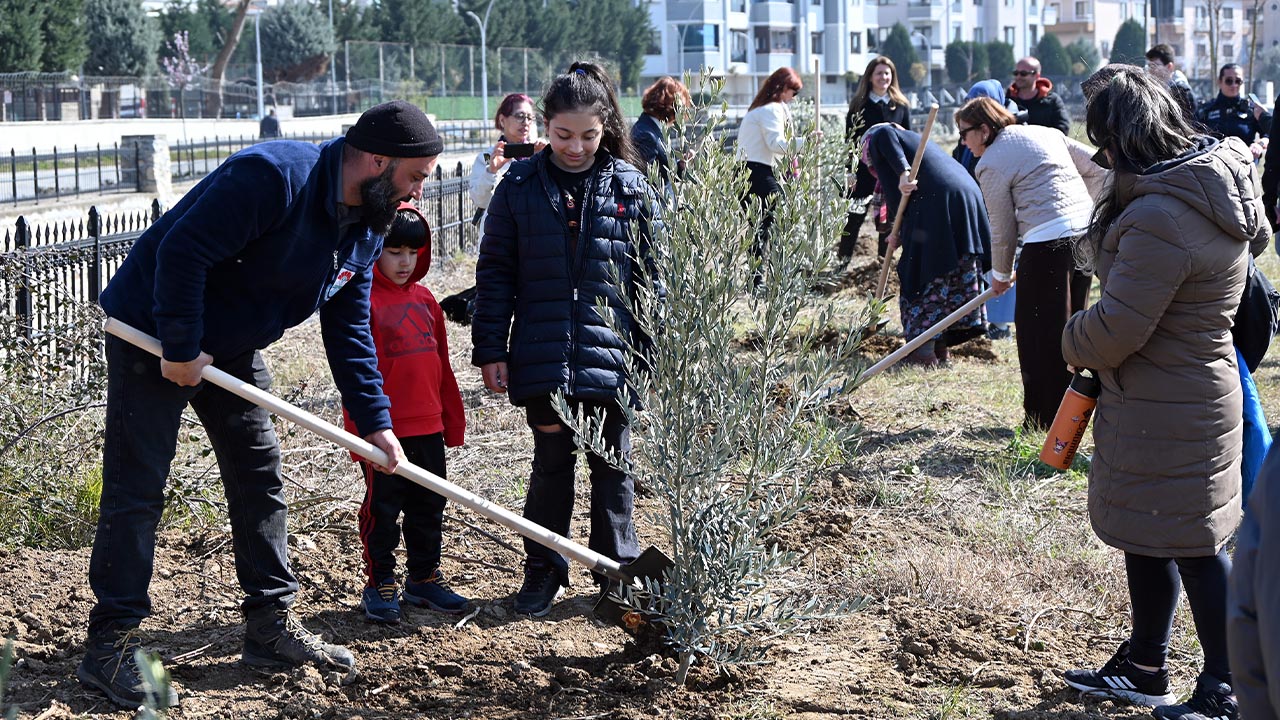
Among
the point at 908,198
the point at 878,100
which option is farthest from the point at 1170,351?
the point at 878,100

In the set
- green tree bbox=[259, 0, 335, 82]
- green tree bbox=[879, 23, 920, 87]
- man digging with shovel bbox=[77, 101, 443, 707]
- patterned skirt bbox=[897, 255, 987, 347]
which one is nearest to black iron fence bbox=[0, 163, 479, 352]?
man digging with shovel bbox=[77, 101, 443, 707]

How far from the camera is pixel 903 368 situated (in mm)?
7859

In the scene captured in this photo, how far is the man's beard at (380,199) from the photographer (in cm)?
324

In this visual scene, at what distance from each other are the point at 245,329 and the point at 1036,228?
12.0 ft

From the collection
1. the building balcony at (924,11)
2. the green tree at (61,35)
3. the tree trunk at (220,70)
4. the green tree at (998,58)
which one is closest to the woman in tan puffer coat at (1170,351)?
the green tree at (61,35)

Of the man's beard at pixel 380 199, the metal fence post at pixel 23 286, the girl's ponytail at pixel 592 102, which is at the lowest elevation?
the metal fence post at pixel 23 286

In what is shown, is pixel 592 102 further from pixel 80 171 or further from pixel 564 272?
pixel 80 171

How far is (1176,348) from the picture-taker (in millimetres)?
3154

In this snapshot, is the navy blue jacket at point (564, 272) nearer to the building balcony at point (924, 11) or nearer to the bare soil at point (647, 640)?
the bare soil at point (647, 640)

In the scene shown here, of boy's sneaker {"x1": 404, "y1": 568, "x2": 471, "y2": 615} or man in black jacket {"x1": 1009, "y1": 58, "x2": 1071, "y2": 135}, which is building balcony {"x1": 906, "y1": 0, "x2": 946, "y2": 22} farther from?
boy's sneaker {"x1": 404, "y1": 568, "x2": 471, "y2": 615}

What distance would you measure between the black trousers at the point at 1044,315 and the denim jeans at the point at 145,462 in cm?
351

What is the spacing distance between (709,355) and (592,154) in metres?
0.94

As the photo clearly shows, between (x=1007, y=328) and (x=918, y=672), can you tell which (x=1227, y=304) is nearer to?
(x=918, y=672)

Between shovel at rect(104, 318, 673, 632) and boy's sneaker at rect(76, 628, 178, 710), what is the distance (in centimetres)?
72
